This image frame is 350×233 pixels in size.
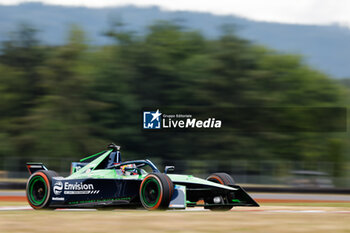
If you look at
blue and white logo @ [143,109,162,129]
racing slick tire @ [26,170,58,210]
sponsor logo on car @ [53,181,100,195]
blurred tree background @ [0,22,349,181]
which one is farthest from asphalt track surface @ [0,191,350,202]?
blue and white logo @ [143,109,162,129]

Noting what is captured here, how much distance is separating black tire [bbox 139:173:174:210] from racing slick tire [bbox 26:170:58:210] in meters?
2.71

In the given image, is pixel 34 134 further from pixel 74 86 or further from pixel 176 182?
pixel 176 182

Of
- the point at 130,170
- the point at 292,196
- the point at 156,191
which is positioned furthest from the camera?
the point at 292,196

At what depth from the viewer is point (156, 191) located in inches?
469

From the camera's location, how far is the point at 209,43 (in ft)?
173

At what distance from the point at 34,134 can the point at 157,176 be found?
37.2m

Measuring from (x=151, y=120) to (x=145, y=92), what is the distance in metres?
2.59

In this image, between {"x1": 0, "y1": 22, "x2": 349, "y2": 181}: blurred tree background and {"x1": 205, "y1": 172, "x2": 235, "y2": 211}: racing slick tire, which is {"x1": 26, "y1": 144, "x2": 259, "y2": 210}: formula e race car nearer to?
{"x1": 205, "y1": 172, "x2": 235, "y2": 211}: racing slick tire

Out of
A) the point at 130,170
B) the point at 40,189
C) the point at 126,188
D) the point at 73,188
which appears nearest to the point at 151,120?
the point at 40,189

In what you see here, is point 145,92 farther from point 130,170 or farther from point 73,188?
point 130,170

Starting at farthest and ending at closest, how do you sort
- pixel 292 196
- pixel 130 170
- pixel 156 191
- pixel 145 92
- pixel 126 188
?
pixel 145 92, pixel 292 196, pixel 130 170, pixel 126 188, pixel 156 191

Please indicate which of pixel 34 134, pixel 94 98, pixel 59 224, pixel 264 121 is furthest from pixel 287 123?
pixel 59 224

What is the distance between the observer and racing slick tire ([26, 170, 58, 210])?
44.9 feet

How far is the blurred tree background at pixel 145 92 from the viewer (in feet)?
153
